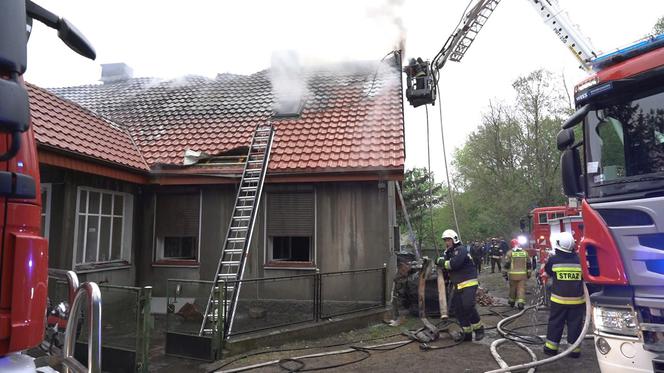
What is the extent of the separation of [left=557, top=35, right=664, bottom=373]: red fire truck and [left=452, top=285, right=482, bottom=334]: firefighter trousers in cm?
282

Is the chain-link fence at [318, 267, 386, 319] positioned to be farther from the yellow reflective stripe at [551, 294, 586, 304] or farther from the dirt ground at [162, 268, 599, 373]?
the yellow reflective stripe at [551, 294, 586, 304]

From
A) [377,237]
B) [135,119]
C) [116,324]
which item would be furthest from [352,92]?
[116,324]

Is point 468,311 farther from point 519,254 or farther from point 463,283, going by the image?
point 519,254

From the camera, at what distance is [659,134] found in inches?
159

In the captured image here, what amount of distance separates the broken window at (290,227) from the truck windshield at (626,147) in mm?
5501

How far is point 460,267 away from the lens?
721cm

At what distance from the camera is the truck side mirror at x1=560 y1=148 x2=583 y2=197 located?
4.71m

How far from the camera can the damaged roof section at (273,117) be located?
8.91 metres

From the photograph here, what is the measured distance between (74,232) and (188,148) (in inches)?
111

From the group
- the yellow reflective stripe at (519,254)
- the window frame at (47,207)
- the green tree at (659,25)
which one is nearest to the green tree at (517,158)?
the green tree at (659,25)

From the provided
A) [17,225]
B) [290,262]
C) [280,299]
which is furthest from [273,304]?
[17,225]

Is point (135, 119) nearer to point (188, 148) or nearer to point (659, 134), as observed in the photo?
point (188, 148)

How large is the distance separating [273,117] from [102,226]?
4.31 metres

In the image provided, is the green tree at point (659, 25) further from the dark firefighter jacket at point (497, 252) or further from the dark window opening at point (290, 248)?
the dark window opening at point (290, 248)
